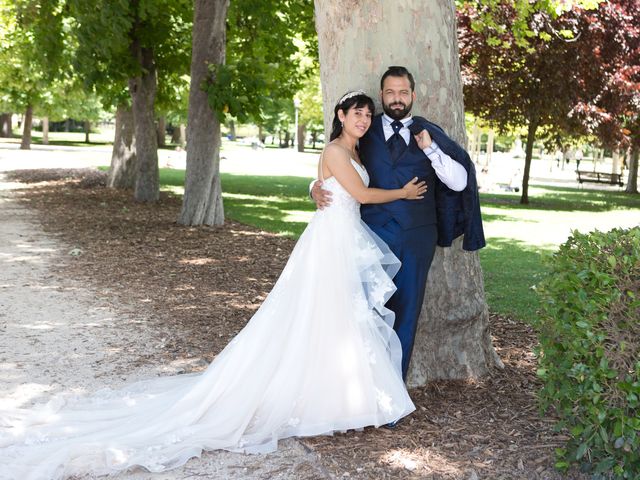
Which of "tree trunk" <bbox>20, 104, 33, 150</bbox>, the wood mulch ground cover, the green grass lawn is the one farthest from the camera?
"tree trunk" <bbox>20, 104, 33, 150</bbox>

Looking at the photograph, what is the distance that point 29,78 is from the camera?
34.5m

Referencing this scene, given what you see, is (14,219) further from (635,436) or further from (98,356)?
(635,436)

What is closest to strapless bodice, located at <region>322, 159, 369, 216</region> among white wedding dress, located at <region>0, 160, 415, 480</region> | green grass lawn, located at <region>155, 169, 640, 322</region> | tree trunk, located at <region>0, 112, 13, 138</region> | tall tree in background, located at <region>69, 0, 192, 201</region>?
white wedding dress, located at <region>0, 160, 415, 480</region>

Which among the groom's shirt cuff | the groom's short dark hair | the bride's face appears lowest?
the groom's shirt cuff

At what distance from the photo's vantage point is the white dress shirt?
4988 millimetres

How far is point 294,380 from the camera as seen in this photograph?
4.84m

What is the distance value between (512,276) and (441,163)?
6.59 metres

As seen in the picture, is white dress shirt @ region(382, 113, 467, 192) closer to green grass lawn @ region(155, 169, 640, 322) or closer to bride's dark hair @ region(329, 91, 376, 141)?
bride's dark hair @ region(329, 91, 376, 141)

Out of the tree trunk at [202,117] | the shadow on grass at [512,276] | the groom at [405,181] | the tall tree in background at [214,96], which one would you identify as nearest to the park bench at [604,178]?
the shadow on grass at [512,276]

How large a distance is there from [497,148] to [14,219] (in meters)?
100

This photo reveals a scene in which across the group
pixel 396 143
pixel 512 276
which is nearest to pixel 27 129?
pixel 512 276

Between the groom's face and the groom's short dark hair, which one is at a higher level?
the groom's short dark hair

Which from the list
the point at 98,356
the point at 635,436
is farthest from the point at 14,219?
the point at 635,436

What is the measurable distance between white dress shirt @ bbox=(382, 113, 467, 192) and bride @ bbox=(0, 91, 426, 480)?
0.17 meters
